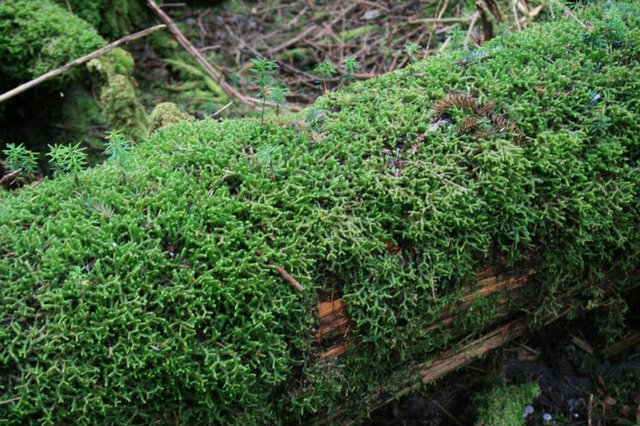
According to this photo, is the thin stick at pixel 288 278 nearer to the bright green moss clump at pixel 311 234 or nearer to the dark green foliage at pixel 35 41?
the bright green moss clump at pixel 311 234

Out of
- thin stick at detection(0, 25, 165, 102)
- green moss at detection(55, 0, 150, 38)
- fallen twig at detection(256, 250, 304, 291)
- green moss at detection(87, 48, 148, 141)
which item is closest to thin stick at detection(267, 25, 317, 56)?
green moss at detection(55, 0, 150, 38)

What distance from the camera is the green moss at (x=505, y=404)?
293cm

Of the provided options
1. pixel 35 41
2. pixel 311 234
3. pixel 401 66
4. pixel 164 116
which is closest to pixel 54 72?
pixel 164 116

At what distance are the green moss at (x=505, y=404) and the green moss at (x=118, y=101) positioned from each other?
2.82 meters

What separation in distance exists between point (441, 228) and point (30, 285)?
1.49 metres

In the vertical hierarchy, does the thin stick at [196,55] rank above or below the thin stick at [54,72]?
below

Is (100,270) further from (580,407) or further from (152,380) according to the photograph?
(580,407)

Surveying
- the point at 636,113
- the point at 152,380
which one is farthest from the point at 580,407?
the point at 152,380

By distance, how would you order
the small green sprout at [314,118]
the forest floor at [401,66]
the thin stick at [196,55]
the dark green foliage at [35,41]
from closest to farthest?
the small green sprout at [314,118] < the forest floor at [401,66] < the dark green foliage at [35,41] < the thin stick at [196,55]

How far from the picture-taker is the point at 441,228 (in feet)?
7.43

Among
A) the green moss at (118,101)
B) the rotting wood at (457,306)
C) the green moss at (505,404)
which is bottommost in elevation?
the green moss at (505,404)


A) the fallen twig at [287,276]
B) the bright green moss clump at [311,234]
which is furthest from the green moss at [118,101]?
the fallen twig at [287,276]

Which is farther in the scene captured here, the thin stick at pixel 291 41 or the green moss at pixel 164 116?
the thin stick at pixel 291 41

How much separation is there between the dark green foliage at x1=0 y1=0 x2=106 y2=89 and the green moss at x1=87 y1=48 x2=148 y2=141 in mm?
163
